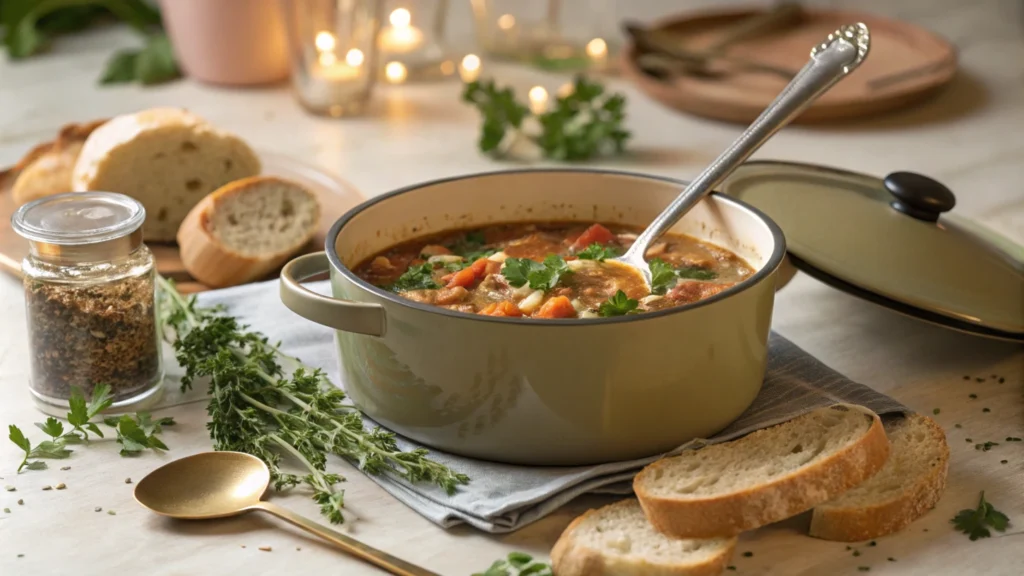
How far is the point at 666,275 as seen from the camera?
2.33 m

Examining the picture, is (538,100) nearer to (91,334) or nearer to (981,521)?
(91,334)

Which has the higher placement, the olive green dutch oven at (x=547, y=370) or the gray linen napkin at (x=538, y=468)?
the olive green dutch oven at (x=547, y=370)

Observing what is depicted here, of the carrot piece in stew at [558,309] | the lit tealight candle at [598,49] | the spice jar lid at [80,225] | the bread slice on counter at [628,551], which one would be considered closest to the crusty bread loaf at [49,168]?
the spice jar lid at [80,225]

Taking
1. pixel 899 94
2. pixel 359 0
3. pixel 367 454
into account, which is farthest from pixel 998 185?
pixel 367 454

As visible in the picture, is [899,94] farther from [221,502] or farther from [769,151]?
[221,502]

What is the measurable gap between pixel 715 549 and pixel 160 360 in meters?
1.22

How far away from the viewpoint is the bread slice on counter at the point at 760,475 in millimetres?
1862

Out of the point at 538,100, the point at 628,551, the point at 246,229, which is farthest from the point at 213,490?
the point at 538,100

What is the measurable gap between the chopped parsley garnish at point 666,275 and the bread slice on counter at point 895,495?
50 cm

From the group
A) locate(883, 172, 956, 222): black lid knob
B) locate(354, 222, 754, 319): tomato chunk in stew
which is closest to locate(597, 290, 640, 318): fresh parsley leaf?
locate(354, 222, 754, 319): tomato chunk in stew

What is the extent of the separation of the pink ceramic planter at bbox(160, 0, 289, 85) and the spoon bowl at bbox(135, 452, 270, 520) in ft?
9.49

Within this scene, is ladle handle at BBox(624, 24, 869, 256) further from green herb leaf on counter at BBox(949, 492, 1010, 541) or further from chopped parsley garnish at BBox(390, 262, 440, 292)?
green herb leaf on counter at BBox(949, 492, 1010, 541)

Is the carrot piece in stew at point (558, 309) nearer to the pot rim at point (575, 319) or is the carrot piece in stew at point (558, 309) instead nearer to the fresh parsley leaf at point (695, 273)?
the pot rim at point (575, 319)

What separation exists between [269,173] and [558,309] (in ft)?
5.54
